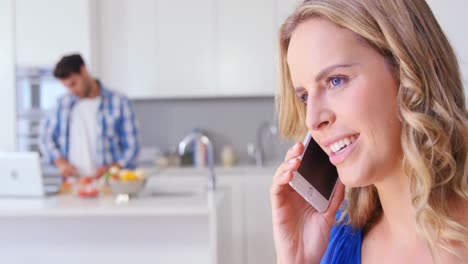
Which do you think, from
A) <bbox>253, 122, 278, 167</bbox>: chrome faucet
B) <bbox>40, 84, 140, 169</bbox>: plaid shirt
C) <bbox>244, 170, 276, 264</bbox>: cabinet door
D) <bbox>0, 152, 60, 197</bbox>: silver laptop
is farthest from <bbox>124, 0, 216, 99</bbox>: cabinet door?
<bbox>0, 152, 60, 197</bbox>: silver laptop

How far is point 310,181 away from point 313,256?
0.16 metres

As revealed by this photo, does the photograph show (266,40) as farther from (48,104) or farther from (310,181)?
(310,181)

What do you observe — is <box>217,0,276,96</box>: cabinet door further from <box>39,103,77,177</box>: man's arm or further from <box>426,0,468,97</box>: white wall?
<box>426,0,468,97</box>: white wall

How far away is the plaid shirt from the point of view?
3.38m

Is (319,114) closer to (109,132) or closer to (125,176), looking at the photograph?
(125,176)

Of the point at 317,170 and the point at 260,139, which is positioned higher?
the point at 317,170

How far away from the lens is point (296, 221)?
109cm

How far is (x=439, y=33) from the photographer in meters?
0.83

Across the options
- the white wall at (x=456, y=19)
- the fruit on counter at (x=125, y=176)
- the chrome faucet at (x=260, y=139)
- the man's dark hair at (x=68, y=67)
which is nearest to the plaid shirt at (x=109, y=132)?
the man's dark hair at (x=68, y=67)

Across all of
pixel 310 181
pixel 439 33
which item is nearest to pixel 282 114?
pixel 310 181

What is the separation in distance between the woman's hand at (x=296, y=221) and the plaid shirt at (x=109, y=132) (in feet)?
7.85

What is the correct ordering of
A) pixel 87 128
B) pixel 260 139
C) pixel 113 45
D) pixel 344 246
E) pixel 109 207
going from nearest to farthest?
pixel 344 246
pixel 109 207
pixel 87 128
pixel 113 45
pixel 260 139

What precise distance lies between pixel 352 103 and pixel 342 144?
2.7 inches

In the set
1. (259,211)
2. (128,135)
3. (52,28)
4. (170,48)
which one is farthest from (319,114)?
(52,28)
